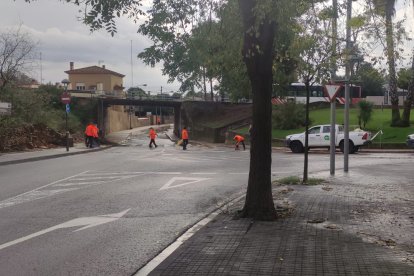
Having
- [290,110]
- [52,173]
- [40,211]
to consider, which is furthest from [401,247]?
[290,110]

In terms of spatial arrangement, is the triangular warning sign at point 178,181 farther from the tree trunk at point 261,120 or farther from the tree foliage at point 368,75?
the tree foliage at point 368,75

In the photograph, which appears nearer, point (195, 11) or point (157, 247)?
point (157, 247)

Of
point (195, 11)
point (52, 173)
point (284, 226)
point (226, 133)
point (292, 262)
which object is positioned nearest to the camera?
point (292, 262)

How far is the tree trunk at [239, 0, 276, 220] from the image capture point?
8594 mm

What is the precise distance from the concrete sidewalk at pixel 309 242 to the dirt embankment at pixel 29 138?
2207 centimetres

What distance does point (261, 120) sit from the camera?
28.6ft

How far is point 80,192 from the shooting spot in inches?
517

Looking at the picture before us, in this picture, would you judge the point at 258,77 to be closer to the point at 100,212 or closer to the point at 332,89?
the point at 100,212

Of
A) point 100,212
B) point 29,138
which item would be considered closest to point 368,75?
point 100,212

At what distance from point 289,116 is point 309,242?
3884 cm

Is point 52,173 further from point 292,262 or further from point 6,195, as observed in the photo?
point 292,262

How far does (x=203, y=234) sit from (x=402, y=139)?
30.3 m

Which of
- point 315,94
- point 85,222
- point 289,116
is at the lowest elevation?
point 85,222

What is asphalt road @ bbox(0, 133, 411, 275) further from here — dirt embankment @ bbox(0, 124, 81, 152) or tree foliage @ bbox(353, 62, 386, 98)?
dirt embankment @ bbox(0, 124, 81, 152)
